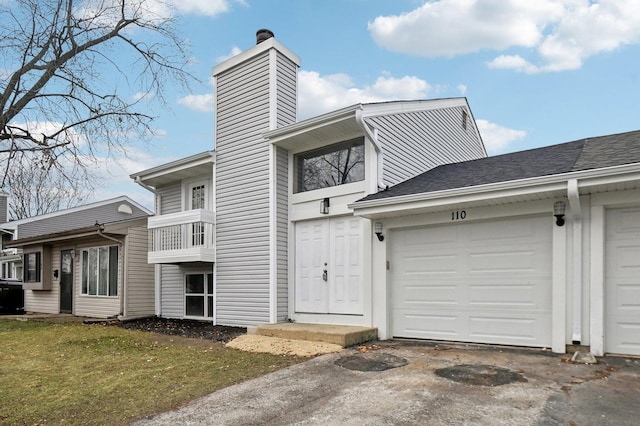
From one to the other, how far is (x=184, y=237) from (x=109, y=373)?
15.7 feet

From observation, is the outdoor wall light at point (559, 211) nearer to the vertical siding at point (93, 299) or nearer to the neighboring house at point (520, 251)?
the neighboring house at point (520, 251)

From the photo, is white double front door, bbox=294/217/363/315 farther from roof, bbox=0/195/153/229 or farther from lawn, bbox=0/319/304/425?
roof, bbox=0/195/153/229

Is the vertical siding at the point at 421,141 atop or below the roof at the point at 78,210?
atop

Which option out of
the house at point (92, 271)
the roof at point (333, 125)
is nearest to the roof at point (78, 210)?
the house at point (92, 271)

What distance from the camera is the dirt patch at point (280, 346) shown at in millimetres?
6441

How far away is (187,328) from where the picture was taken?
9.66 metres

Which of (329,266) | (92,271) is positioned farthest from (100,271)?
(329,266)

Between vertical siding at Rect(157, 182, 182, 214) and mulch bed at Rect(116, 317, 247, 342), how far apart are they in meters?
2.94

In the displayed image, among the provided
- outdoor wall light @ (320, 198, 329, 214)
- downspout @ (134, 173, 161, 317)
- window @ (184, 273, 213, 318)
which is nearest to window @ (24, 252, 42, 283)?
downspout @ (134, 173, 161, 317)

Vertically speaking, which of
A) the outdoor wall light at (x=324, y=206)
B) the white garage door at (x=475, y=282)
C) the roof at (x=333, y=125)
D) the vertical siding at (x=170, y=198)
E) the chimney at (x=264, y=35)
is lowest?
the white garage door at (x=475, y=282)

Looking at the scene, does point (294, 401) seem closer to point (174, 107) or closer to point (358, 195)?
point (358, 195)

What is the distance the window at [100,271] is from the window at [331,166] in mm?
6689

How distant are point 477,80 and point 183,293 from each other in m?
9.43

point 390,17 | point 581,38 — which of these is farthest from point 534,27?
point 390,17
